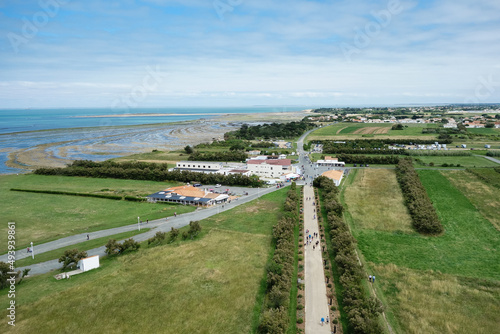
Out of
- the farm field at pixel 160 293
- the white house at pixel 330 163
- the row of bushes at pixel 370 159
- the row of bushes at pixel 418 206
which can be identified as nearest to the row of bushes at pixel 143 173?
the white house at pixel 330 163

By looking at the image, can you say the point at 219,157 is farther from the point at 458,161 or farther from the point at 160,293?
the point at 458,161

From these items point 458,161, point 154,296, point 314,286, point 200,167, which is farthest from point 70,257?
point 458,161

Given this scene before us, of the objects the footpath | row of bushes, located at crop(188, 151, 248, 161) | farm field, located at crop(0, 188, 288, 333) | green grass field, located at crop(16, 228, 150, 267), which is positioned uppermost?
row of bushes, located at crop(188, 151, 248, 161)

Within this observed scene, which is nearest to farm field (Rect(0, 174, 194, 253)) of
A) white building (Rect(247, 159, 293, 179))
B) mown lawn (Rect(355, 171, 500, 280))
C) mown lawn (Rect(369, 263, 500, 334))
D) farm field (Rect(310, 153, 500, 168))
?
white building (Rect(247, 159, 293, 179))

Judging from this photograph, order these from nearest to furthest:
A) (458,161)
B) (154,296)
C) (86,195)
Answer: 1. (154,296)
2. (86,195)
3. (458,161)

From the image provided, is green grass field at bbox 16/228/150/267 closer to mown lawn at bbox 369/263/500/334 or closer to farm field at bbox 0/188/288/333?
farm field at bbox 0/188/288/333

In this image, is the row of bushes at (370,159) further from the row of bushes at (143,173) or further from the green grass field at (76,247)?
the green grass field at (76,247)
